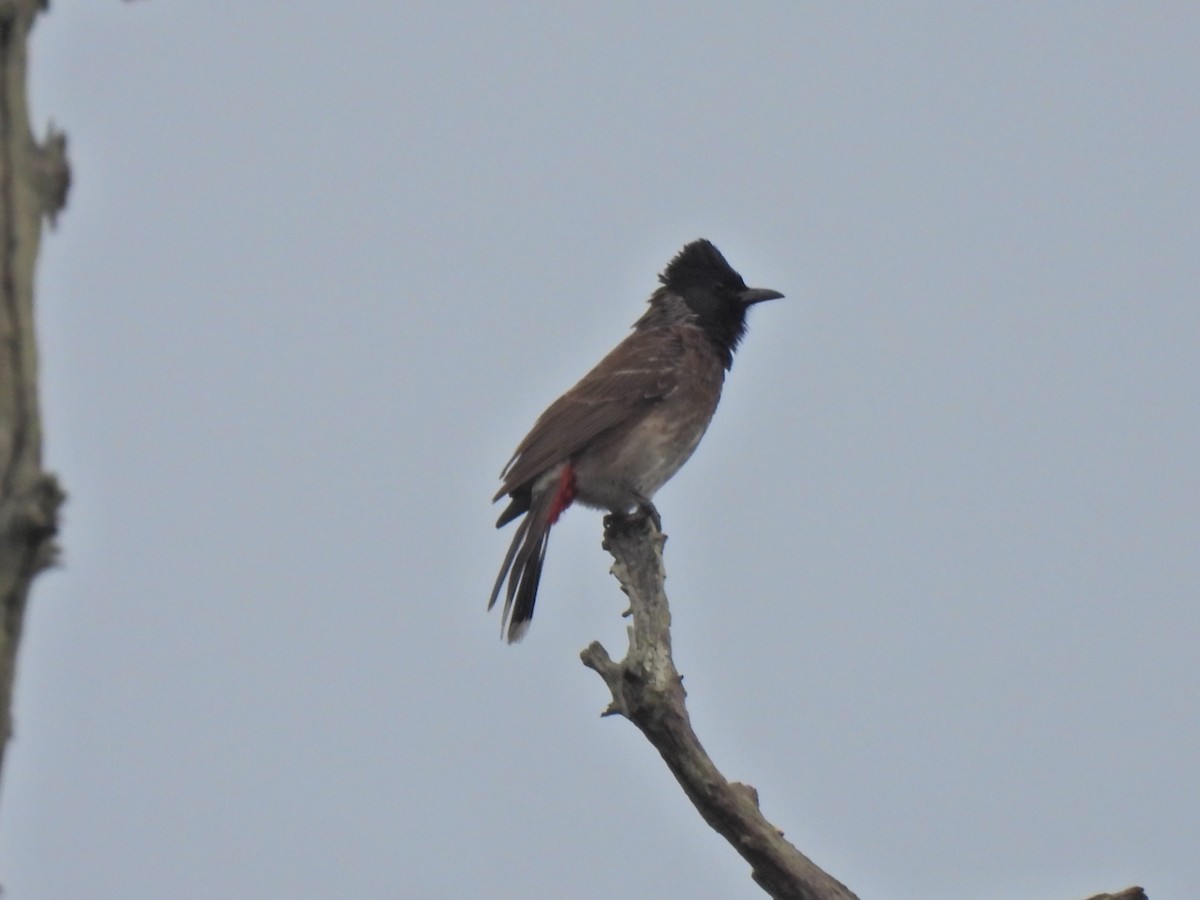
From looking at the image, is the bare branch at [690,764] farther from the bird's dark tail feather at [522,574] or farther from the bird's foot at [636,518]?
the bird's dark tail feather at [522,574]

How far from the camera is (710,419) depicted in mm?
7773

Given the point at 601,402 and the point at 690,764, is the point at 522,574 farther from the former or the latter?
the point at 690,764

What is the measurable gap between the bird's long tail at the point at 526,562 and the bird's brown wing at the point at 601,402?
16 centimetres

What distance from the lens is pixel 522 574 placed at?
22.2ft

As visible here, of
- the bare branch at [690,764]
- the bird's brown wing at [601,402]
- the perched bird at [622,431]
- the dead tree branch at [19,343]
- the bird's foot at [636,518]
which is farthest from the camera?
the bird's brown wing at [601,402]

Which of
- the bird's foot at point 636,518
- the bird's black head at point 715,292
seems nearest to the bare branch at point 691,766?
the bird's foot at point 636,518

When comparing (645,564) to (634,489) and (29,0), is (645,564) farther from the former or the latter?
(29,0)

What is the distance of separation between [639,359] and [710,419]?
45cm

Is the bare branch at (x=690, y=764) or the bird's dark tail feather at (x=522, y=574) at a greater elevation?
the bird's dark tail feather at (x=522, y=574)

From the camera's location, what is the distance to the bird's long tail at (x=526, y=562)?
22.1 feet

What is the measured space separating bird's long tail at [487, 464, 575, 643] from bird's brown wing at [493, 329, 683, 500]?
0.16 meters

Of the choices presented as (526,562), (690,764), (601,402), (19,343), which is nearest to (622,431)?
(601,402)

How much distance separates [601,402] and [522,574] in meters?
1.05

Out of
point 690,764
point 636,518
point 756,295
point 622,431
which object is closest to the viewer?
point 690,764
